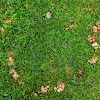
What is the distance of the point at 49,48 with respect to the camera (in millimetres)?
2992

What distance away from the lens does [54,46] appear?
9.93ft

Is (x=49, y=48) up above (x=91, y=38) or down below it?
below

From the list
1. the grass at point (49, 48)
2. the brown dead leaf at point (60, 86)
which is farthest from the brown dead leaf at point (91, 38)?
the brown dead leaf at point (60, 86)

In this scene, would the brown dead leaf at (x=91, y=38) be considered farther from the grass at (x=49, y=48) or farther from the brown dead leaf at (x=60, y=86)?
the brown dead leaf at (x=60, y=86)

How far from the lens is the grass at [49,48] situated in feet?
9.21

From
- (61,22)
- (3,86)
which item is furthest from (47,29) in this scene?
(3,86)

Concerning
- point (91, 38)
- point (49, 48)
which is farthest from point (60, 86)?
point (91, 38)

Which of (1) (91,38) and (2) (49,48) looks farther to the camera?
(1) (91,38)

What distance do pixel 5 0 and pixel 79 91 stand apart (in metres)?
2.86

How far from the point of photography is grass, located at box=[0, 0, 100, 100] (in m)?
2.81

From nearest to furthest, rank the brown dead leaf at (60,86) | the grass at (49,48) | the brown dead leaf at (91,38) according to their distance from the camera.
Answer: the grass at (49,48)
the brown dead leaf at (60,86)
the brown dead leaf at (91,38)

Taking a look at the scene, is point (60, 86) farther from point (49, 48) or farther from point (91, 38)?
point (91, 38)

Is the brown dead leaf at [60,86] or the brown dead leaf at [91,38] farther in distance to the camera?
the brown dead leaf at [91,38]

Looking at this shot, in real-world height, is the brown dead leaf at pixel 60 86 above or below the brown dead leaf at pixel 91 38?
below
